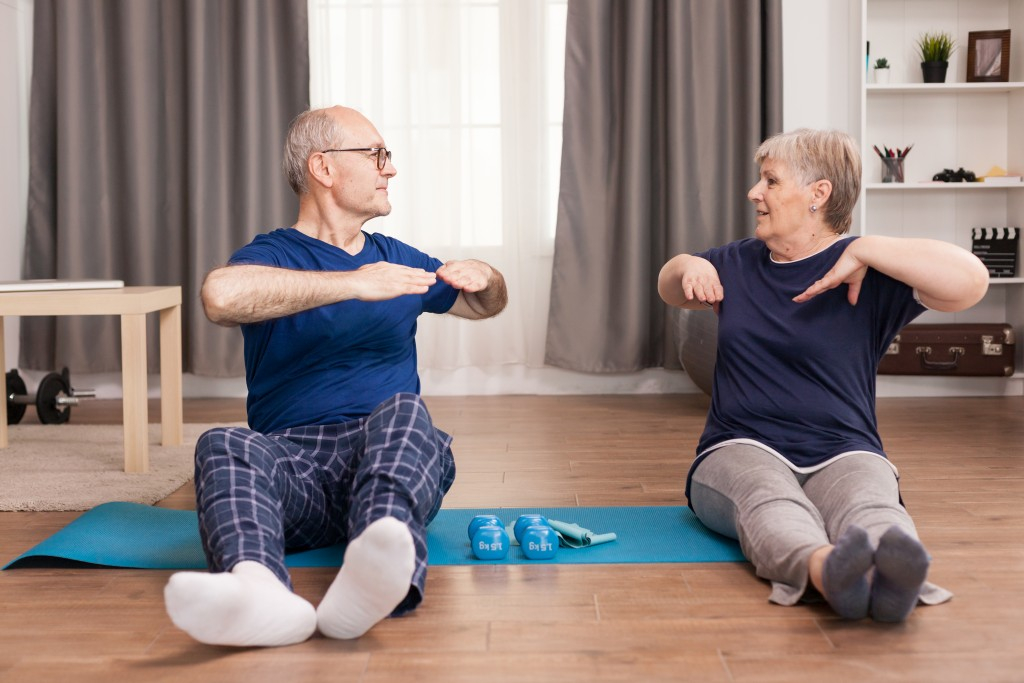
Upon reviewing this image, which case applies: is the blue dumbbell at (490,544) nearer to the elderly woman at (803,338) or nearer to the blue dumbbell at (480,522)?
the blue dumbbell at (480,522)

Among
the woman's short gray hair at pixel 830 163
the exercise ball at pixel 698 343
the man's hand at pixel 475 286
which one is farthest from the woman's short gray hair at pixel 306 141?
the exercise ball at pixel 698 343

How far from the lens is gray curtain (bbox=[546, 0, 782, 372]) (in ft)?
14.2

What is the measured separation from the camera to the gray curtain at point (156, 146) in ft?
14.5

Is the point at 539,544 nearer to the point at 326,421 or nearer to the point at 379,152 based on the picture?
the point at 326,421

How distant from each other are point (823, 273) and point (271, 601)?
4.05 feet

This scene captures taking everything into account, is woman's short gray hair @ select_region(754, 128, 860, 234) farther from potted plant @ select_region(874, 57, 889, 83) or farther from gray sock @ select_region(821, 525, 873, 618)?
potted plant @ select_region(874, 57, 889, 83)

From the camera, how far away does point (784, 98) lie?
4449 millimetres

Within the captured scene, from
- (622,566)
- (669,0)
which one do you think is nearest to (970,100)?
(669,0)

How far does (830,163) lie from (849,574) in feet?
2.99

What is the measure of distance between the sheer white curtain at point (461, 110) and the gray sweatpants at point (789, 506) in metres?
2.54

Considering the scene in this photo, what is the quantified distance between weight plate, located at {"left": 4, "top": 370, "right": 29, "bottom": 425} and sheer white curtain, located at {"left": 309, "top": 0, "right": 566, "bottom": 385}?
1511 mm

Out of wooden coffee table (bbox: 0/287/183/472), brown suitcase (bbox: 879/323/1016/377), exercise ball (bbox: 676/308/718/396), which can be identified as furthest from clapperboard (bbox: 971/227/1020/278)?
wooden coffee table (bbox: 0/287/183/472)

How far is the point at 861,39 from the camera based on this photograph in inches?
168

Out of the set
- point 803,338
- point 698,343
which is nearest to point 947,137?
point 698,343
